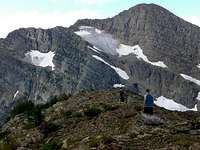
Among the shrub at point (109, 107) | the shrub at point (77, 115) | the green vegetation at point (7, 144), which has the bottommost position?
the green vegetation at point (7, 144)

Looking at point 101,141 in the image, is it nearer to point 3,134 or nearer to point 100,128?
point 100,128

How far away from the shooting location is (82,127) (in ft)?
128

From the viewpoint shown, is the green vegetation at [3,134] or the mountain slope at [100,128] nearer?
the mountain slope at [100,128]

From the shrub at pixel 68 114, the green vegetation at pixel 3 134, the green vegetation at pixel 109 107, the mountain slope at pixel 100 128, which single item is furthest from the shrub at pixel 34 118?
the green vegetation at pixel 109 107

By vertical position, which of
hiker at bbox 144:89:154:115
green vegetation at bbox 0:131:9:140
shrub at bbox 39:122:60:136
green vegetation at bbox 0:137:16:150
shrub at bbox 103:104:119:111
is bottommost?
green vegetation at bbox 0:131:9:140

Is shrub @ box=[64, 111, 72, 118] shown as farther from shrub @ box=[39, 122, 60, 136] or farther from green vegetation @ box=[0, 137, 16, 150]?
green vegetation @ box=[0, 137, 16, 150]

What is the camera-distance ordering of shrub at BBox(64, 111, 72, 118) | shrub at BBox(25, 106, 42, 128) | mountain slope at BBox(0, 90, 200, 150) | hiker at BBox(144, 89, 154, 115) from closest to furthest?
mountain slope at BBox(0, 90, 200, 150) → hiker at BBox(144, 89, 154, 115) → shrub at BBox(25, 106, 42, 128) → shrub at BBox(64, 111, 72, 118)

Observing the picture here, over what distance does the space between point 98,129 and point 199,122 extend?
7010mm

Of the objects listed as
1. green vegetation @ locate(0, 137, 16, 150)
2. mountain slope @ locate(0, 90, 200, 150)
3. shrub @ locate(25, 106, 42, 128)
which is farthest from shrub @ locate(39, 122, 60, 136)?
green vegetation @ locate(0, 137, 16, 150)

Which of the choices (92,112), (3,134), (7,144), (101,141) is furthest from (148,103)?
(3,134)

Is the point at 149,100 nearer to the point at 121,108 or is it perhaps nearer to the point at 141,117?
the point at 141,117

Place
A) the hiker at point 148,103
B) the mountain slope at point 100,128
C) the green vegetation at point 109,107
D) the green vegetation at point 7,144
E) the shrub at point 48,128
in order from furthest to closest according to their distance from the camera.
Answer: the green vegetation at point 109,107 → the shrub at point 48,128 → the green vegetation at point 7,144 → the hiker at point 148,103 → the mountain slope at point 100,128

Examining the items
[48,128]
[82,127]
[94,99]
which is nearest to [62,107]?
[94,99]

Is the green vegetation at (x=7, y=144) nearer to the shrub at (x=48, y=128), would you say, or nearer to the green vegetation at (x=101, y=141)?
the shrub at (x=48, y=128)
